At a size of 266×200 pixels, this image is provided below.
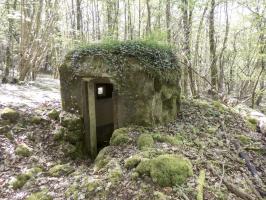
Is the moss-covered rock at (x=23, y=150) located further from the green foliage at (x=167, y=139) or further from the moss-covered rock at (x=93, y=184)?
the green foliage at (x=167, y=139)

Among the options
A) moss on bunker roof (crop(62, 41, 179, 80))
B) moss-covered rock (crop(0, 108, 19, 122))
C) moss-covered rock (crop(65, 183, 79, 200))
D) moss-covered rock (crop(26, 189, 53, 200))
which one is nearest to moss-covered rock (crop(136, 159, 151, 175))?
moss-covered rock (crop(65, 183, 79, 200))

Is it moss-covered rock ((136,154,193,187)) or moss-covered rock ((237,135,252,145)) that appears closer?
→ moss-covered rock ((136,154,193,187))

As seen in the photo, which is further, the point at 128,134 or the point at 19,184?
the point at 128,134

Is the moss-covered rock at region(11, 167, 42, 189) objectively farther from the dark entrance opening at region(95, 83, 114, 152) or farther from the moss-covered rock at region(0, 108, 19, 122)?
the dark entrance opening at region(95, 83, 114, 152)

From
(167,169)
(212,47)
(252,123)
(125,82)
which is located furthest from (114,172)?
(212,47)

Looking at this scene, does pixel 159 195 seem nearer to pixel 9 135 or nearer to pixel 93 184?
pixel 93 184

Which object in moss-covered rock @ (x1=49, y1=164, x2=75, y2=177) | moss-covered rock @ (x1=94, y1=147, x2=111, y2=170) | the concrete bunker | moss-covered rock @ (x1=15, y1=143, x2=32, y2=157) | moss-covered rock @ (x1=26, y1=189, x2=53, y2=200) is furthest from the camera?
the concrete bunker

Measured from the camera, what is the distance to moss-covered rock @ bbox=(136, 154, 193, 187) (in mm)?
4324

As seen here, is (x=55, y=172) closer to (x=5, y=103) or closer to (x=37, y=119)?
(x=37, y=119)

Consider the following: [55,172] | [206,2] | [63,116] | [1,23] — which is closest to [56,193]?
[55,172]

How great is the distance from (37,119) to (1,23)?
8.15 metres

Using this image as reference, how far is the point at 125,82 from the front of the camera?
20.4 ft

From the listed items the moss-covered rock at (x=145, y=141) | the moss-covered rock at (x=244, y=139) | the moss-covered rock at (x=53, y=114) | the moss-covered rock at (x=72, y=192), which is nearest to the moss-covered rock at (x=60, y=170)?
the moss-covered rock at (x=72, y=192)

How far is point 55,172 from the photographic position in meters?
5.36
